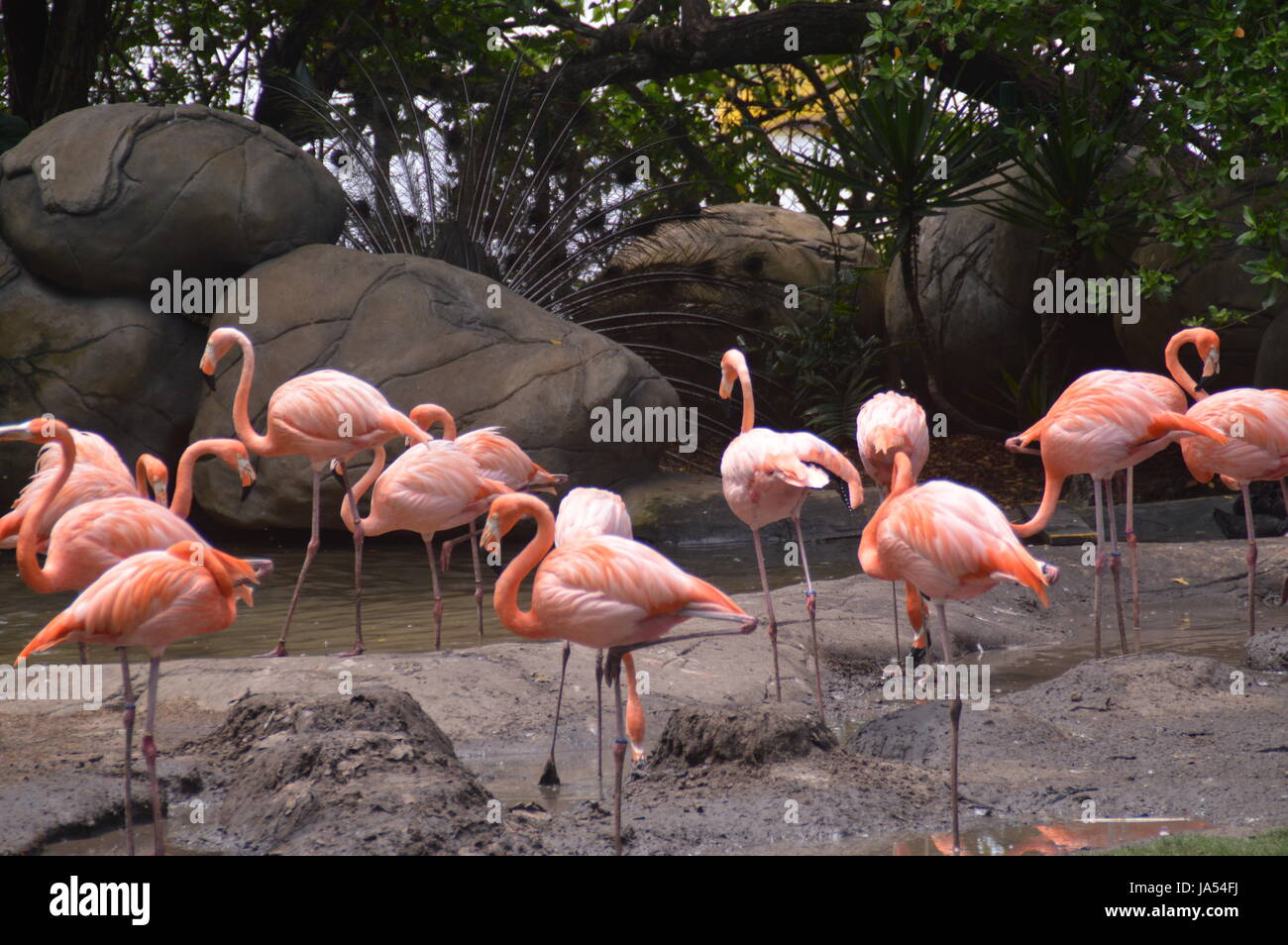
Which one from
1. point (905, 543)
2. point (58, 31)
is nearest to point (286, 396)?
point (905, 543)

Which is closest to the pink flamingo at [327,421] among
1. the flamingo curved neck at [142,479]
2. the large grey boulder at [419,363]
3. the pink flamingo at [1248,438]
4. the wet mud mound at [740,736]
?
the flamingo curved neck at [142,479]

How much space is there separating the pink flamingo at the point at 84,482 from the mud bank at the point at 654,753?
80 cm

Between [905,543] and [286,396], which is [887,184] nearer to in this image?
[286,396]

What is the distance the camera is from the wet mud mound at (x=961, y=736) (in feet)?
14.4

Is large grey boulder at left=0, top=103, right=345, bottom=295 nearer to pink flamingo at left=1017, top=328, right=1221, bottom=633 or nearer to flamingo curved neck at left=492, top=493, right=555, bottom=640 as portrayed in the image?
pink flamingo at left=1017, top=328, right=1221, bottom=633

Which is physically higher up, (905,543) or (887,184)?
(887,184)

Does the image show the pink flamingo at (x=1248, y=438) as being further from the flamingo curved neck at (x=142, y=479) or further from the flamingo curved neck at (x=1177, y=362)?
the flamingo curved neck at (x=142, y=479)

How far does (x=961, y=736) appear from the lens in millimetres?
4512

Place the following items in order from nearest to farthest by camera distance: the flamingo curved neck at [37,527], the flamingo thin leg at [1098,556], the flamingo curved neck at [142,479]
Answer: the flamingo curved neck at [37,527] < the flamingo thin leg at [1098,556] < the flamingo curved neck at [142,479]

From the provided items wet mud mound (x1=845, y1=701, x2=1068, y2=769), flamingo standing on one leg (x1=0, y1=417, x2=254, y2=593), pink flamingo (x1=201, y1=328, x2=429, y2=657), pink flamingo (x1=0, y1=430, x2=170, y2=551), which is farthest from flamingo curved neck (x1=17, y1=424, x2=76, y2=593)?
wet mud mound (x1=845, y1=701, x2=1068, y2=769)

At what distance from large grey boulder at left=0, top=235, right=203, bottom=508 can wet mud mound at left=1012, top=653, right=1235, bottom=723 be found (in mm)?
7591

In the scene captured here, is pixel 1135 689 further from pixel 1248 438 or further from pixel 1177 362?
pixel 1177 362

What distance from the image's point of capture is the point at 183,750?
4.57 meters

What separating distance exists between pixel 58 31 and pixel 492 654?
29.8ft
